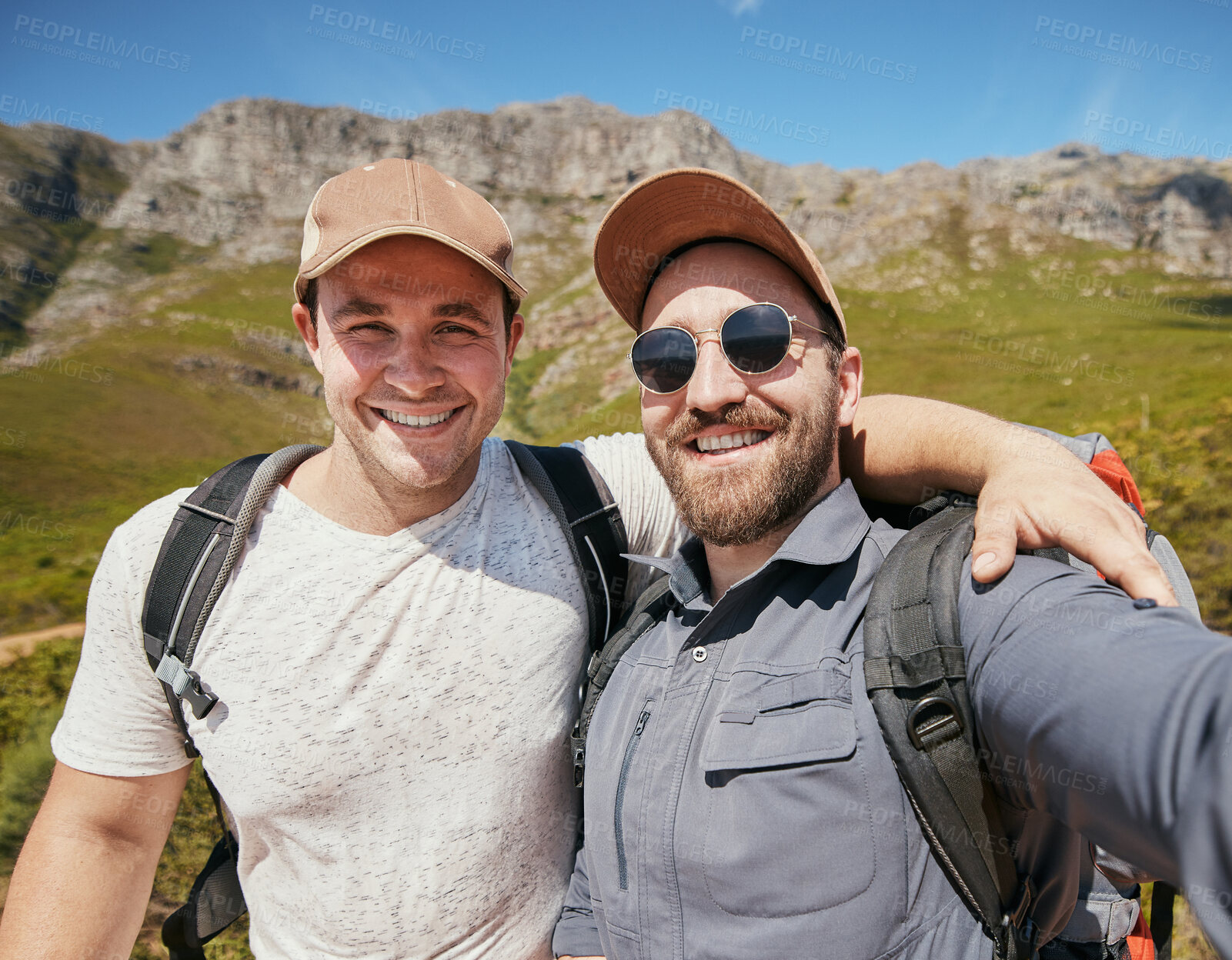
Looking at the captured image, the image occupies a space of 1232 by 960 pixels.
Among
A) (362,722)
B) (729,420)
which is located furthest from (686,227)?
(362,722)

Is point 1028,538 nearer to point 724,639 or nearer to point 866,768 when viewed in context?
point 866,768

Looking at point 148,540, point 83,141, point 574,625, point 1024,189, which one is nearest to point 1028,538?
point 574,625

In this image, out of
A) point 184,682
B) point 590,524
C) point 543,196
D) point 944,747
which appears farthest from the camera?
point 543,196

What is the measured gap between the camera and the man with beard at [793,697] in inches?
59.0

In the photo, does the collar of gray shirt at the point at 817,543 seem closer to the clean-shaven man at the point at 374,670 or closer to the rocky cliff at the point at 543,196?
the clean-shaven man at the point at 374,670

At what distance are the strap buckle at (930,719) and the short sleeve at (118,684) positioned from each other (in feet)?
10.3

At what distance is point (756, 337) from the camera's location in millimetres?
2939

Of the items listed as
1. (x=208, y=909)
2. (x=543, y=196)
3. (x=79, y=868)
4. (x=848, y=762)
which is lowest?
(x=208, y=909)

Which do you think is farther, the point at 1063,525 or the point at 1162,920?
the point at 1162,920

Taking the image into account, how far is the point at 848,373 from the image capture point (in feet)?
10.7

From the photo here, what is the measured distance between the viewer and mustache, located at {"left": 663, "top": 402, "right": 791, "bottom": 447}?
2895mm

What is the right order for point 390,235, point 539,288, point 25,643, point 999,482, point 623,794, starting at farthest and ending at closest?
point 539,288 < point 25,643 < point 390,235 < point 623,794 < point 999,482

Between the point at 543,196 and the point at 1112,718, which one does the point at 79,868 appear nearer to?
the point at 1112,718

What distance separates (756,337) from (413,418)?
1.67m
